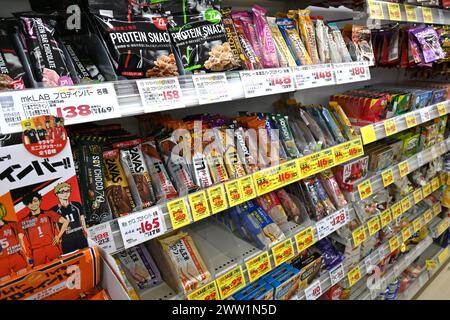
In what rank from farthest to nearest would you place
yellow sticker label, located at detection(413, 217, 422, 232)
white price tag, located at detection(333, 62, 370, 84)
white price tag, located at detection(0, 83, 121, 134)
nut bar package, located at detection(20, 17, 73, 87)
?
yellow sticker label, located at detection(413, 217, 422, 232)
white price tag, located at detection(333, 62, 370, 84)
nut bar package, located at detection(20, 17, 73, 87)
white price tag, located at detection(0, 83, 121, 134)

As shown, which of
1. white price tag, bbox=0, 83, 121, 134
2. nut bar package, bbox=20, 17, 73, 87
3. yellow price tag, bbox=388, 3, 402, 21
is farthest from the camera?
yellow price tag, bbox=388, 3, 402, 21

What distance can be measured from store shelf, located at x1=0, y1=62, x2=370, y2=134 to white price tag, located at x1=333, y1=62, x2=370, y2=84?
0.06m

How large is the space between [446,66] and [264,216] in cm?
214

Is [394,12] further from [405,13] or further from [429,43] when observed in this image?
[429,43]

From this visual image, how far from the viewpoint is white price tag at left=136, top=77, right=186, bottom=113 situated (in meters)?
0.74

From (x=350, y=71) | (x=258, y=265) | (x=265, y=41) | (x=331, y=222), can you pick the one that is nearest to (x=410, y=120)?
(x=350, y=71)

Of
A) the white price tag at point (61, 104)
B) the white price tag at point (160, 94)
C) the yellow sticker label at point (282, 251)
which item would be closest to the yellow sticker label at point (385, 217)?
the yellow sticker label at point (282, 251)

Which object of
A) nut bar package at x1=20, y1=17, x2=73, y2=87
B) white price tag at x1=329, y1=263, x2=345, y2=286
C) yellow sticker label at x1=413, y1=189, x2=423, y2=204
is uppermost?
nut bar package at x1=20, y1=17, x2=73, y2=87

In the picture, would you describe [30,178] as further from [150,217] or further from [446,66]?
[446,66]

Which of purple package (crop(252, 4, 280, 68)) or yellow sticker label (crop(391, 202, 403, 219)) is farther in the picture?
yellow sticker label (crop(391, 202, 403, 219))

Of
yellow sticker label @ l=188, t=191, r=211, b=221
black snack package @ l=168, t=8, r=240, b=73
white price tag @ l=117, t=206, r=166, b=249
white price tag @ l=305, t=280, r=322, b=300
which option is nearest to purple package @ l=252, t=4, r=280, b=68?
black snack package @ l=168, t=8, r=240, b=73

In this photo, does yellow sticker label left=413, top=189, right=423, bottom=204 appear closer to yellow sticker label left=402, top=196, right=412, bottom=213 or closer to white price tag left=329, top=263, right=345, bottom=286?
yellow sticker label left=402, top=196, right=412, bottom=213

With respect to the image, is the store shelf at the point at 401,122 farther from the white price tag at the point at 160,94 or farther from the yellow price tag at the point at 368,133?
the white price tag at the point at 160,94

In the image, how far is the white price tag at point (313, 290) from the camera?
1322mm
